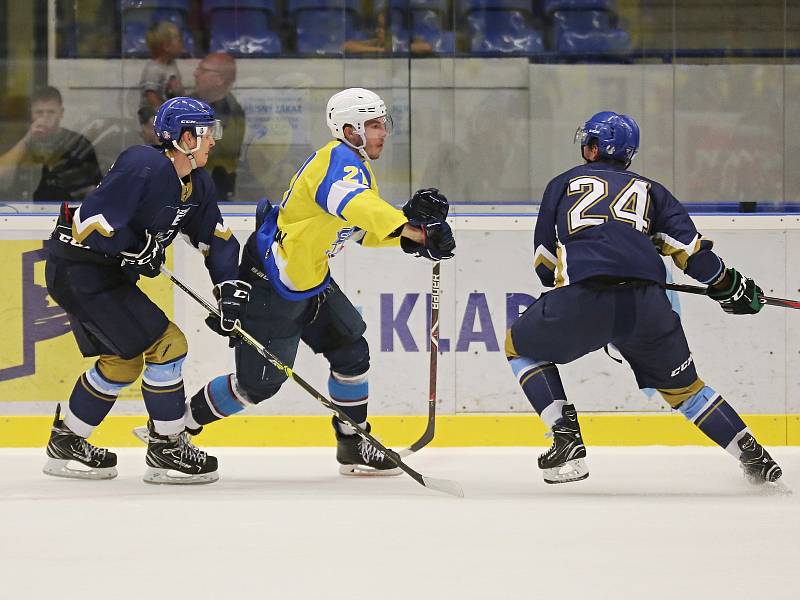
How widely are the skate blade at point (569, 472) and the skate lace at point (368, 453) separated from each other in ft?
2.18

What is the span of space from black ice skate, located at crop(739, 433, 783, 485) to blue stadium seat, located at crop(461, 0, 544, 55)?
80.1 inches

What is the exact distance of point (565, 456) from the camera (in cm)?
347

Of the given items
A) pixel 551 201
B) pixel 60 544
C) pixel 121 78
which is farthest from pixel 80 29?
pixel 60 544

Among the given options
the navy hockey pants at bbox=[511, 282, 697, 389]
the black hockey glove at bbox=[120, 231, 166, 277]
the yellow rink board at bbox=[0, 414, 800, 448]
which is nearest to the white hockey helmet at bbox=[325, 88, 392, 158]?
the black hockey glove at bbox=[120, 231, 166, 277]

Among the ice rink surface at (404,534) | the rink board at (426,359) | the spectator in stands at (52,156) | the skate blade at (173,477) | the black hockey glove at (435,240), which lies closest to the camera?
the ice rink surface at (404,534)

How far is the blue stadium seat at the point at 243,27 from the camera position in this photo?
5.05 metres

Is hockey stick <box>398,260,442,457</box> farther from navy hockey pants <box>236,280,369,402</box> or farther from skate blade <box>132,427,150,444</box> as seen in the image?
skate blade <box>132,427,150,444</box>

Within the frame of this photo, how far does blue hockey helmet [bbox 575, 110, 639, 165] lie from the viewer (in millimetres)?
3609

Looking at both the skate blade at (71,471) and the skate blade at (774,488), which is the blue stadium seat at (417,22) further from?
the skate blade at (774,488)

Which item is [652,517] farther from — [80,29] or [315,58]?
[80,29]

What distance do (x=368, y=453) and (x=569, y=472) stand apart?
2.41 ft

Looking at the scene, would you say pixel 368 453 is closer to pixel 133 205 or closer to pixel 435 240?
pixel 435 240

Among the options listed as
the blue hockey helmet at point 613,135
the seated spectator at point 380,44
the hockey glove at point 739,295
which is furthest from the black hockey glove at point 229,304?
the seated spectator at point 380,44

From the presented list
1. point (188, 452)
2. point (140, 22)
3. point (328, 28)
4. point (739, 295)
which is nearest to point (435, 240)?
point (739, 295)
